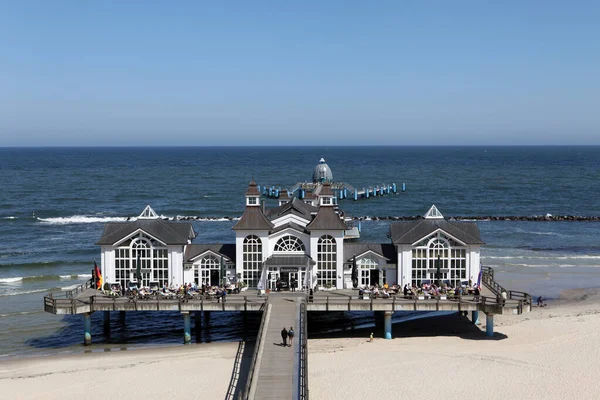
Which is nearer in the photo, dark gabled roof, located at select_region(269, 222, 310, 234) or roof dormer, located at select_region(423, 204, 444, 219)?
dark gabled roof, located at select_region(269, 222, 310, 234)

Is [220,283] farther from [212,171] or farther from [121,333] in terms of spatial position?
[212,171]

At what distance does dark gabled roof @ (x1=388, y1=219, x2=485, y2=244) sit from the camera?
4184 centimetres

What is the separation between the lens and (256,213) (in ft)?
140

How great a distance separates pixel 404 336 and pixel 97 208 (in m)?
72.3

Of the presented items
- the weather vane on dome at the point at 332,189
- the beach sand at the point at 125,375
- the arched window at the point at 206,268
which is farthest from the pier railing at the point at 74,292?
the weather vane on dome at the point at 332,189

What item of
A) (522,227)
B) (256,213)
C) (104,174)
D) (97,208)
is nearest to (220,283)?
(256,213)

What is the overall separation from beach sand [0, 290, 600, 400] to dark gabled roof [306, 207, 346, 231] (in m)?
6.03

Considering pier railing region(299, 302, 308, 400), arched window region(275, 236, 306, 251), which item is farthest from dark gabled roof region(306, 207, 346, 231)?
pier railing region(299, 302, 308, 400)

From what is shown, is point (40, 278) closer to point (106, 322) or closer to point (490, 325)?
point (106, 322)

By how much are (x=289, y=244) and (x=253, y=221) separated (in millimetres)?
2373

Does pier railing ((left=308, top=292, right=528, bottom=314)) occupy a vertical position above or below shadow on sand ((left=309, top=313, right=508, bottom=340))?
above

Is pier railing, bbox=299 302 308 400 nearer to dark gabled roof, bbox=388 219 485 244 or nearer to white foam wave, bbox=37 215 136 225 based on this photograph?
dark gabled roof, bbox=388 219 485 244

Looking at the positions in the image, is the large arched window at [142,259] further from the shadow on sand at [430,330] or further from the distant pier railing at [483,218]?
the distant pier railing at [483,218]

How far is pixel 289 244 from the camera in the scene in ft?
141
